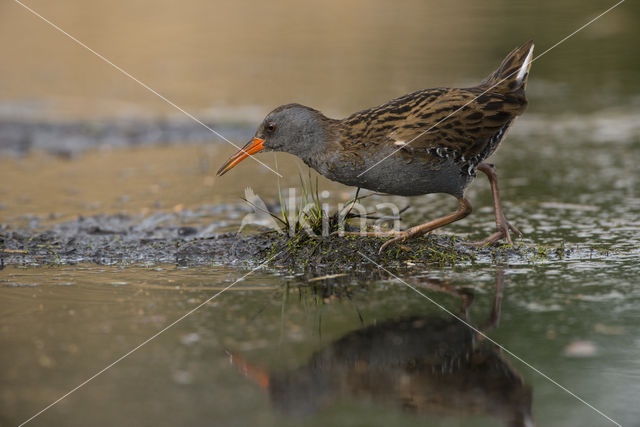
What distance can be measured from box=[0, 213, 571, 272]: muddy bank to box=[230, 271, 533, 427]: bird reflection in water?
1.31m

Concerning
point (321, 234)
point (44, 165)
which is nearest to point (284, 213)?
point (321, 234)

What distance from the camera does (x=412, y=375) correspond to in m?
3.37

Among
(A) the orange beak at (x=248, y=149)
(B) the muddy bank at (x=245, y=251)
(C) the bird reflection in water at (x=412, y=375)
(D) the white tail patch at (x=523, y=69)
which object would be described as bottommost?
(C) the bird reflection in water at (x=412, y=375)

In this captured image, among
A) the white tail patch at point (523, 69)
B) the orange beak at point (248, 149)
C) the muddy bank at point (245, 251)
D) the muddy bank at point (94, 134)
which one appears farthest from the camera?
the muddy bank at point (94, 134)

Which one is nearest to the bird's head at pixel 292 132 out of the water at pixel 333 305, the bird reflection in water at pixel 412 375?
the water at pixel 333 305

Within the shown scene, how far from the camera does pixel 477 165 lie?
18.5 feet

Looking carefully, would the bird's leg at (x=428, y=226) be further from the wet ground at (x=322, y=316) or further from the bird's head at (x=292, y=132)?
the bird's head at (x=292, y=132)

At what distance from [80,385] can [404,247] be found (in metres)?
2.59

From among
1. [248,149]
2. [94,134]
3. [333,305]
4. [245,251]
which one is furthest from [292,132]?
[94,134]

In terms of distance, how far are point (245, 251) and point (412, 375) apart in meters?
2.34

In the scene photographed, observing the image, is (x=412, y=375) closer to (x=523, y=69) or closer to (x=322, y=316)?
(x=322, y=316)

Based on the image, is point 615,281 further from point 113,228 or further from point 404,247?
point 113,228

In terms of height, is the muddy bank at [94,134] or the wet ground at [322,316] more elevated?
the muddy bank at [94,134]

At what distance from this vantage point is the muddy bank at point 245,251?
17.0ft
